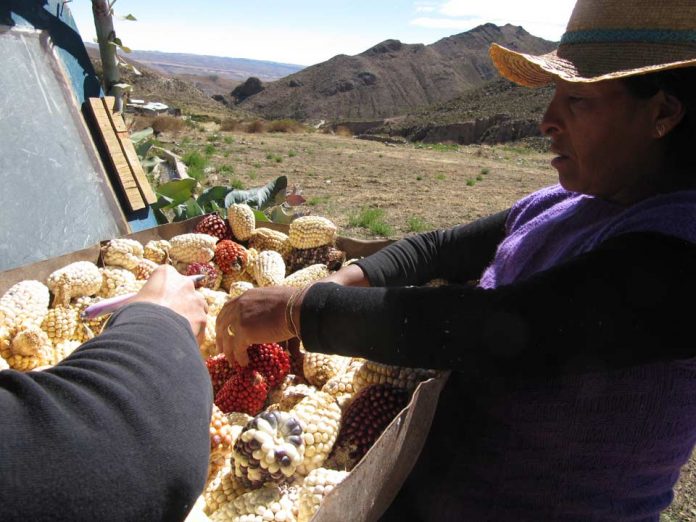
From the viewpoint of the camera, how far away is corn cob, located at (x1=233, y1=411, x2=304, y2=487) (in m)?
1.53

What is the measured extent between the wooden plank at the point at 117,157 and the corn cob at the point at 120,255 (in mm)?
963

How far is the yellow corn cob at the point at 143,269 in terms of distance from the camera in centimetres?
244

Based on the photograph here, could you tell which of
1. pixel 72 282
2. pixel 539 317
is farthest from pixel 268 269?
pixel 539 317

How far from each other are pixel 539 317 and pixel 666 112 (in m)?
0.54

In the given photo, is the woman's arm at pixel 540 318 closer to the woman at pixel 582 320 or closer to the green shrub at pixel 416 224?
the woman at pixel 582 320

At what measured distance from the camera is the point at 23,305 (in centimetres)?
204

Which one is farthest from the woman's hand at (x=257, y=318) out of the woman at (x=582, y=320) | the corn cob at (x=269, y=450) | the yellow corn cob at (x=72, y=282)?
the yellow corn cob at (x=72, y=282)

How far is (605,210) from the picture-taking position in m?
1.42

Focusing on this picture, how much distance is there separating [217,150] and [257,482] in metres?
15.7

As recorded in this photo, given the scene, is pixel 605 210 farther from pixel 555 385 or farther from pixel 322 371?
pixel 322 371

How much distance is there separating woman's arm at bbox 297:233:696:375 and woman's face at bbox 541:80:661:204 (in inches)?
9.1

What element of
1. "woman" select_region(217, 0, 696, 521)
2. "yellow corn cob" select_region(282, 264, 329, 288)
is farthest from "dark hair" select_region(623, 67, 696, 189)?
"yellow corn cob" select_region(282, 264, 329, 288)

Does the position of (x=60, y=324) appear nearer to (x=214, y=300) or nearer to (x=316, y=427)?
(x=214, y=300)

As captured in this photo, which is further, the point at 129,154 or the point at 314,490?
the point at 129,154
